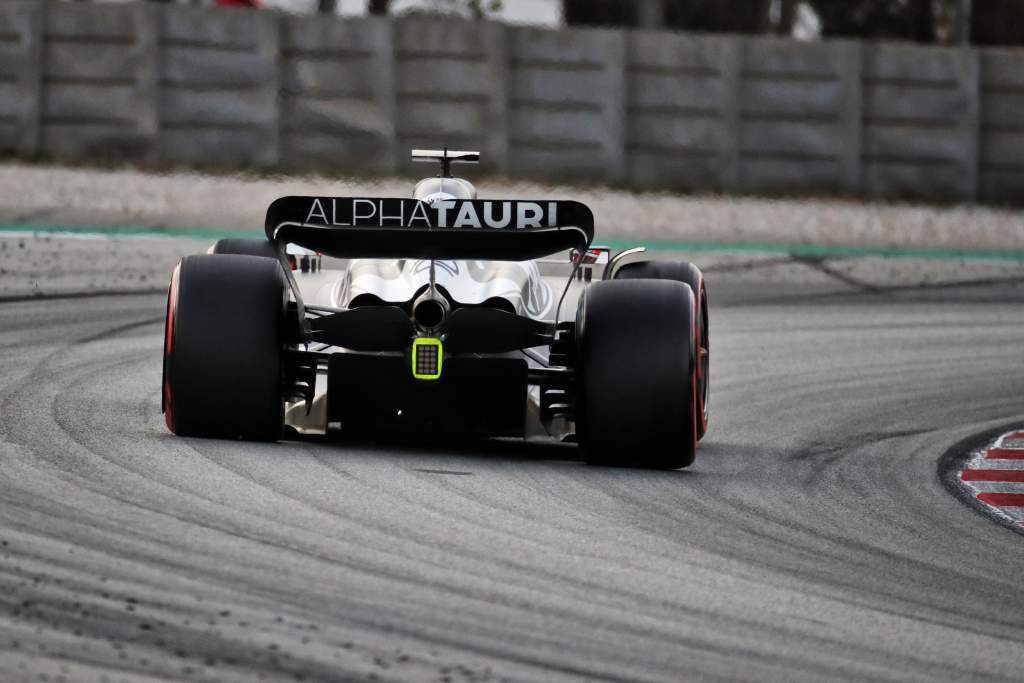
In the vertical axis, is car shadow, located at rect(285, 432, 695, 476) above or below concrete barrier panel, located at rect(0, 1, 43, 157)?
below

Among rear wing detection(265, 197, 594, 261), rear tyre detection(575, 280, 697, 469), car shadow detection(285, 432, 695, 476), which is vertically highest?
rear wing detection(265, 197, 594, 261)

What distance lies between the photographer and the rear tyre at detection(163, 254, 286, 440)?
6.82 metres

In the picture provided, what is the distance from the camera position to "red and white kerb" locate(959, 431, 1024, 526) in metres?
7.11

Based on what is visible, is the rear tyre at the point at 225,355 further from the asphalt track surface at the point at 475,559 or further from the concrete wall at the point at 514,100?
the concrete wall at the point at 514,100

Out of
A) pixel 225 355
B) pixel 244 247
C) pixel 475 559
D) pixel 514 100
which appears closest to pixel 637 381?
pixel 225 355

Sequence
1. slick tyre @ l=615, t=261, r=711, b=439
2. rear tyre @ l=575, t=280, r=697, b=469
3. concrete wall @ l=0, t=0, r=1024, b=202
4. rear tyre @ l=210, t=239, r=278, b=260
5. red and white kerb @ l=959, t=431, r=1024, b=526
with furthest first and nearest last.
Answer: concrete wall @ l=0, t=0, r=1024, b=202
rear tyre @ l=210, t=239, r=278, b=260
slick tyre @ l=615, t=261, r=711, b=439
red and white kerb @ l=959, t=431, r=1024, b=526
rear tyre @ l=575, t=280, r=697, b=469

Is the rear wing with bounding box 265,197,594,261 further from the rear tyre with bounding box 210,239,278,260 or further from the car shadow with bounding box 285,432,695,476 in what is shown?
the rear tyre with bounding box 210,239,278,260

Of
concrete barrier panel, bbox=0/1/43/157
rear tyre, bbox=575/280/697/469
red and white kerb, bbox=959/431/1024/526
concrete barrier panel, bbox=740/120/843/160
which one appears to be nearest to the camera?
rear tyre, bbox=575/280/697/469

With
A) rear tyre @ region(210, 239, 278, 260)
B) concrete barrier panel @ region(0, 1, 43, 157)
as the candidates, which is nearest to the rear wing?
rear tyre @ region(210, 239, 278, 260)

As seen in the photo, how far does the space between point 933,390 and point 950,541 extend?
4392 mm

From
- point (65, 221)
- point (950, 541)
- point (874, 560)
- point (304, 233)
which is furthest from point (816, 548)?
point (65, 221)

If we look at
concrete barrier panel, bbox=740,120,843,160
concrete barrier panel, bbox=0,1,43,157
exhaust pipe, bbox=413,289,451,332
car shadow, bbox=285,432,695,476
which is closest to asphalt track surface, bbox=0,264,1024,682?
car shadow, bbox=285,432,695,476

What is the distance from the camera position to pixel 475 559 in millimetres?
5266

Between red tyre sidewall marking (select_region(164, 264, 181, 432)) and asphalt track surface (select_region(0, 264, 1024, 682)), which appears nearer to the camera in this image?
asphalt track surface (select_region(0, 264, 1024, 682))
